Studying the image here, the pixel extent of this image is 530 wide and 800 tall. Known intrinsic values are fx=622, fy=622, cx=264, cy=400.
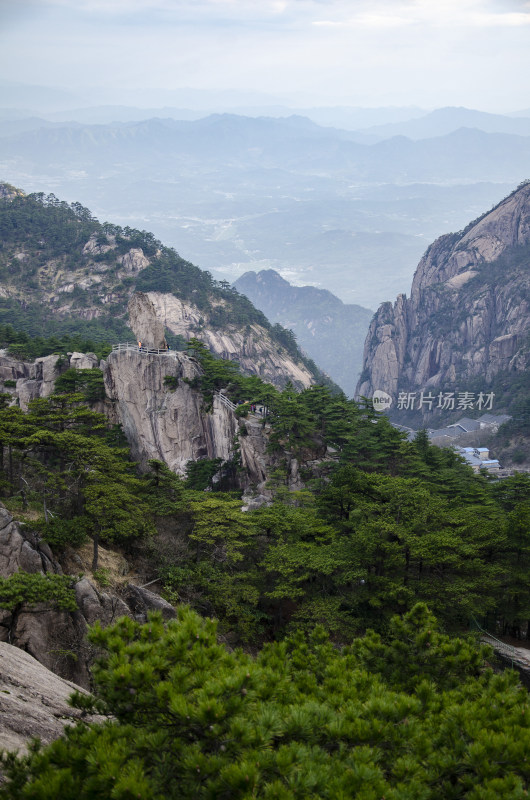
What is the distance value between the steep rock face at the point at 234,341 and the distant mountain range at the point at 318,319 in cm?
6851

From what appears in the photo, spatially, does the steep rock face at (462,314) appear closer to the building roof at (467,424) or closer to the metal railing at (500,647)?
the building roof at (467,424)

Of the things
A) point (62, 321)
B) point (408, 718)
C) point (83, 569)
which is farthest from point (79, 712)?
point (62, 321)

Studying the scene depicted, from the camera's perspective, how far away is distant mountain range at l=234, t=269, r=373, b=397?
14050 cm

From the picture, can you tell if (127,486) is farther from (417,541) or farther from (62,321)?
(62,321)

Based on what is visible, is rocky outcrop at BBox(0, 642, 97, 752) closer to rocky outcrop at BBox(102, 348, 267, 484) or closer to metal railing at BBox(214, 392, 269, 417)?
metal railing at BBox(214, 392, 269, 417)

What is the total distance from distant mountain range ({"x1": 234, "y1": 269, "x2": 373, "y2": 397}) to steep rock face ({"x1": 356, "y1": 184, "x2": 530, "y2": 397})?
47.6 m

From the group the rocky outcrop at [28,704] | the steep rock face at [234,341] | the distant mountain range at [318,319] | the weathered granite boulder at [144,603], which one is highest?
the distant mountain range at [318,319]

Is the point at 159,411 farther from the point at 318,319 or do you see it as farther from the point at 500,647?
the point at 318,319

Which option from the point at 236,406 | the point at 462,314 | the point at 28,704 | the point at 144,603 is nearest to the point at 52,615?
the point at 144,603

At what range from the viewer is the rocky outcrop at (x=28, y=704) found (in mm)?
6164

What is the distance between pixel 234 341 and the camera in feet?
207

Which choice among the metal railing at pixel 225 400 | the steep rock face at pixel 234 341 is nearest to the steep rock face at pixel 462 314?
the steep rock face at pixel 234 341

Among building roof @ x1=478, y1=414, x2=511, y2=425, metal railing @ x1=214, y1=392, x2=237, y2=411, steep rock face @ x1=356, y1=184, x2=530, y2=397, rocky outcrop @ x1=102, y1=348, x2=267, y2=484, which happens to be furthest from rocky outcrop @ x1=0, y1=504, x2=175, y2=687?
steep rock face @ x1=356, y1=184, x2=530, y2=397

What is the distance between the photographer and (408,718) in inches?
251
